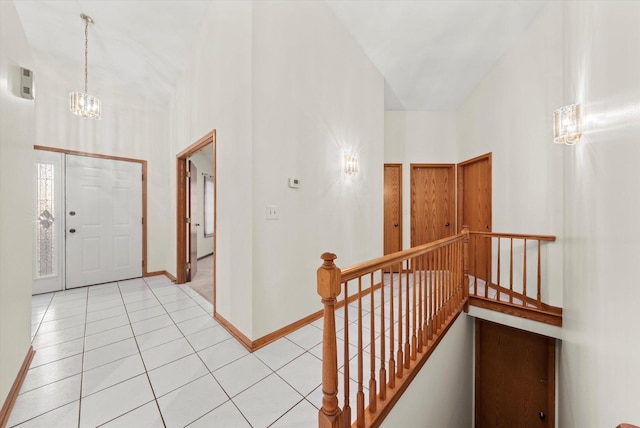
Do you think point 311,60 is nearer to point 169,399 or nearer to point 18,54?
point 18,54

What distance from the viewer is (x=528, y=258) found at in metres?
2.88

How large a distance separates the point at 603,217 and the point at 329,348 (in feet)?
7.01

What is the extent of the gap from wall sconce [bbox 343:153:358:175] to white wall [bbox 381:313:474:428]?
2.07 meters

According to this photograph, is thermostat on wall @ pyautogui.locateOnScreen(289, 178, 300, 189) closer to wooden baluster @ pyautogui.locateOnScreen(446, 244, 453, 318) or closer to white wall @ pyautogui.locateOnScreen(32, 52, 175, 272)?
wooden baluster @ pyautogui.locateOnScreen(446, 244, 453, 318)

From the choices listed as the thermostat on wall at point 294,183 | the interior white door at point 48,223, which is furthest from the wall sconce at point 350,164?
the interior white door at point 48,223

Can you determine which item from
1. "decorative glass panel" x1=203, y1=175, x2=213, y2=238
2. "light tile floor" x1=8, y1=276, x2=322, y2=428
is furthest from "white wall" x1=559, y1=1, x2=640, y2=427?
"decorative glass panel" x1=203, y1=175, x2=213, y2=238

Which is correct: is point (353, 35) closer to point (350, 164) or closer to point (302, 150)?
point (350, 164)

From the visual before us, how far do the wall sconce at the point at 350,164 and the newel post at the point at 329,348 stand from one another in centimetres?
208

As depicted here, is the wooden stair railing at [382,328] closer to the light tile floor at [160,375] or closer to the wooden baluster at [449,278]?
the wooden baluster at [449,278]

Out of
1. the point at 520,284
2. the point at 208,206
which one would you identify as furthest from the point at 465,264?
the point at 208,206

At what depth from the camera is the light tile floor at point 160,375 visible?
1333 mm

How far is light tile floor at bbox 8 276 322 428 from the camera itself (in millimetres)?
1333

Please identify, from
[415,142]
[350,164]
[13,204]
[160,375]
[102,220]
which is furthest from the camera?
[415,142]

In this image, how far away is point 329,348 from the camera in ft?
3.48
